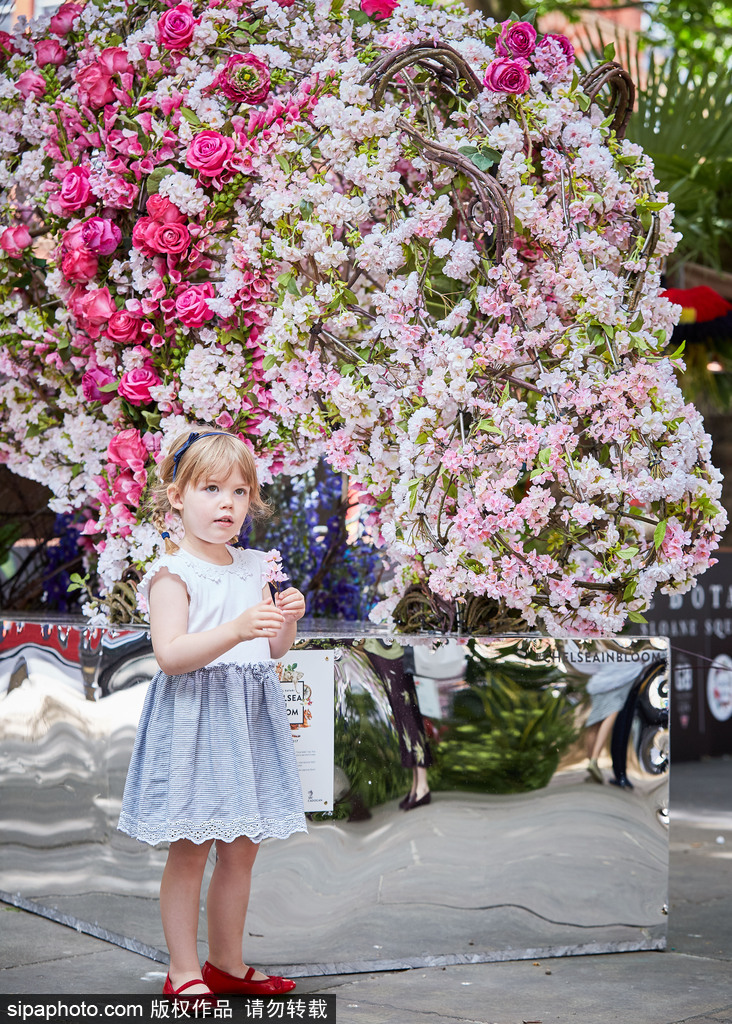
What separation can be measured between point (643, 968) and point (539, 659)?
0.96 meters

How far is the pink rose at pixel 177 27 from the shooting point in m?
3.90

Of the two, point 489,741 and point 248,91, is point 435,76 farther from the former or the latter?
point 489,741

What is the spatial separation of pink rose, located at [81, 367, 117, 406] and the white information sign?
1.22 meters

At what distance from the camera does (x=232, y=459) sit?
3043 mm

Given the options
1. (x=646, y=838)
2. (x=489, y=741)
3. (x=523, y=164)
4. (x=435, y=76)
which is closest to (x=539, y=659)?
Answer: (x=489, y=741)

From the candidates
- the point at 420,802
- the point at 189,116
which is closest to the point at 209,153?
the point at 189,116

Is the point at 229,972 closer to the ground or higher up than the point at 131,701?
closer to the ground

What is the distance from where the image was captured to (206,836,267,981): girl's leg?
10.3 feet

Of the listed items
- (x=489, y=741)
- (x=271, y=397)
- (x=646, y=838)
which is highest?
(x=271, y=397)

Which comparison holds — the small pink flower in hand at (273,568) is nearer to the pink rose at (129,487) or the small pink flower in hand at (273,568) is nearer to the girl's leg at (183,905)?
the girl's leg at (183,905)

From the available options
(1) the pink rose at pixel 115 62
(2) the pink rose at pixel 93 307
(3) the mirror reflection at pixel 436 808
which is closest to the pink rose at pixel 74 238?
(2) the pink rose at pixel 93 307

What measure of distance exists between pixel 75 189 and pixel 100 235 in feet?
0.58

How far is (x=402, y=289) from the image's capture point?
365cm

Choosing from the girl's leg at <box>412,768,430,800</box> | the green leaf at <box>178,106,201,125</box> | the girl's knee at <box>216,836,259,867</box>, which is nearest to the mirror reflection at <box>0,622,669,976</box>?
the girl's leg at <box>412,768,430,800</box>
